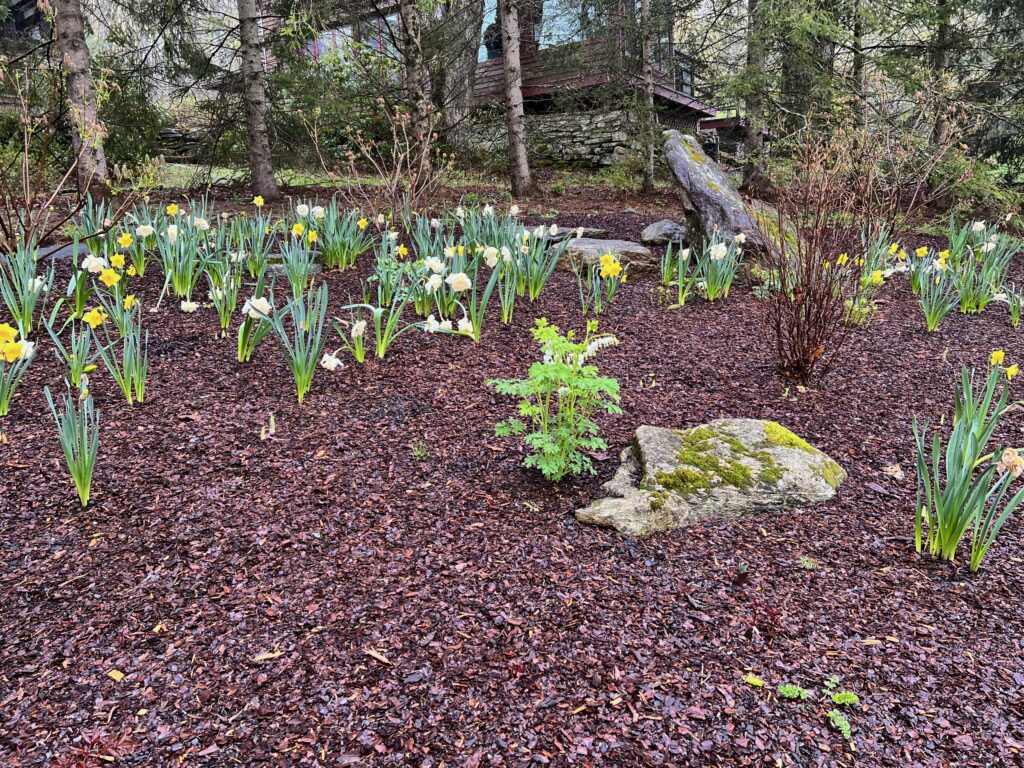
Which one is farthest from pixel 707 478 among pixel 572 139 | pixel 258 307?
pixel 572 139

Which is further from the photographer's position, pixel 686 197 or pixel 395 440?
pixel 686 197

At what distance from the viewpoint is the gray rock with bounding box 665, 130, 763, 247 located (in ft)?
17.4

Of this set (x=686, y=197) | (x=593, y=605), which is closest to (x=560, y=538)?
(x=593, y=605)

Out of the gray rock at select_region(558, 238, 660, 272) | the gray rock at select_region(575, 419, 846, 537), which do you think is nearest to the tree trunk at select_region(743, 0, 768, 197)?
the gray rock at select_region(558, 238, 660, 272)

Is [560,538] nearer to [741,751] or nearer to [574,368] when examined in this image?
[574,368]

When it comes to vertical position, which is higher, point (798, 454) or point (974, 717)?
point (798, 454)

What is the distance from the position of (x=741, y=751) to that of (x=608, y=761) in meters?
0.28

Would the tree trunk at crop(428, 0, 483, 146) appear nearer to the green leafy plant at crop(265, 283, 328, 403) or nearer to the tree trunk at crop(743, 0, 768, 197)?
the tree trunk at crop(743, 0, 768, 197)

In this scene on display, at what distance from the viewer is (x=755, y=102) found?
8656mm

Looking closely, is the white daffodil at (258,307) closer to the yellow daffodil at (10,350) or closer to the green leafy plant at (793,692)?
the yellow daffodil at (10,350)

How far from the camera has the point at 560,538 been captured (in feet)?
6.63

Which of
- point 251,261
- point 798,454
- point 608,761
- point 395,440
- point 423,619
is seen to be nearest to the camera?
point 608,761

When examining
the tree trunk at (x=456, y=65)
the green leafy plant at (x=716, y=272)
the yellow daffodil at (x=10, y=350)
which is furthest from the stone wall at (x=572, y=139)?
the yellow daffodil at (x=10, y=350)

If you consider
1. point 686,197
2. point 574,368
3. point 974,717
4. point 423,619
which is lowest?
point 974,717
